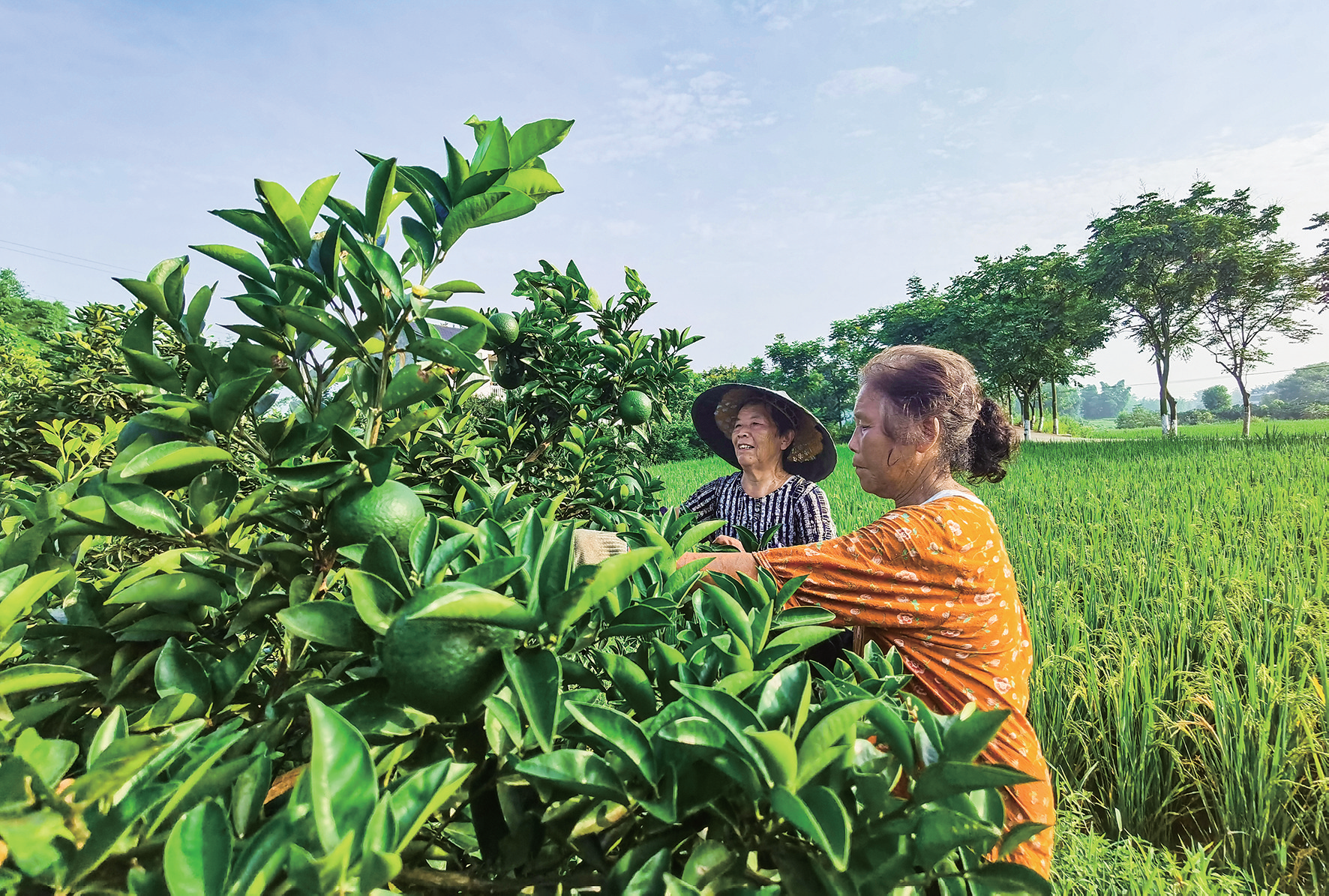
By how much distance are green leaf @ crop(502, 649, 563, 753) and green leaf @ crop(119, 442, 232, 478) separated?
1.16 feet

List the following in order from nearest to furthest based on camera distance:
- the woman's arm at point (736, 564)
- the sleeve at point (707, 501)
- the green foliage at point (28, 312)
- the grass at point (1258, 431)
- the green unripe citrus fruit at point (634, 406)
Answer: the woman's arm at point (736, 564) → the green unripe citrus fruit at point (634, 406) → the sleeve at point (707, 501) → the grass at point (1258, 431) → the green foliage at point (28, 312)

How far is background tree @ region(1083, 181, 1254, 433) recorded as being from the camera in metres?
15.5


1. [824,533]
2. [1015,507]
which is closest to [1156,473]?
[1015,507]

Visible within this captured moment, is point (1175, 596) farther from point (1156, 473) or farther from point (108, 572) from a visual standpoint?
point (1156, 473)

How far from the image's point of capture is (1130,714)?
2279 millimetres

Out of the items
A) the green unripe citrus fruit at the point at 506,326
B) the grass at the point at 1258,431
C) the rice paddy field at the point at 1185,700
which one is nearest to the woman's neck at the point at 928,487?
the green unripe citrus fruit at the point at 506,326


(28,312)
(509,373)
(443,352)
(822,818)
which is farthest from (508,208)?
(28,312)

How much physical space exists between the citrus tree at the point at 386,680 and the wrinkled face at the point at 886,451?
2.55ft

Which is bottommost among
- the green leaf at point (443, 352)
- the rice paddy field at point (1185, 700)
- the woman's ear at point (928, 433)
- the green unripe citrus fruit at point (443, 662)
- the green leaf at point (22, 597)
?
the rice paddy field at point (1185, 700)

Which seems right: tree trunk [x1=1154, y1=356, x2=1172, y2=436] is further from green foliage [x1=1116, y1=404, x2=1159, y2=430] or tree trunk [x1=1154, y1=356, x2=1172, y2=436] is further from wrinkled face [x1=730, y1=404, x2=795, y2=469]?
green foliage [x1=1116, y1=404, x2=1159, y2=430]

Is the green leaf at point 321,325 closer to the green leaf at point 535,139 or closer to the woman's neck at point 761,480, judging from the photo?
the green leaf at point 535,139

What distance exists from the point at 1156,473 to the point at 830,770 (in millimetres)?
9472

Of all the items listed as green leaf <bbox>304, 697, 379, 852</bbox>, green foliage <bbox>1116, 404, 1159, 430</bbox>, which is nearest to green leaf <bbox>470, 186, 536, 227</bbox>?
green leaf <bbox>304, 697, 379, 852</bbox>

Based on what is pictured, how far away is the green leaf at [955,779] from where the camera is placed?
39cm
